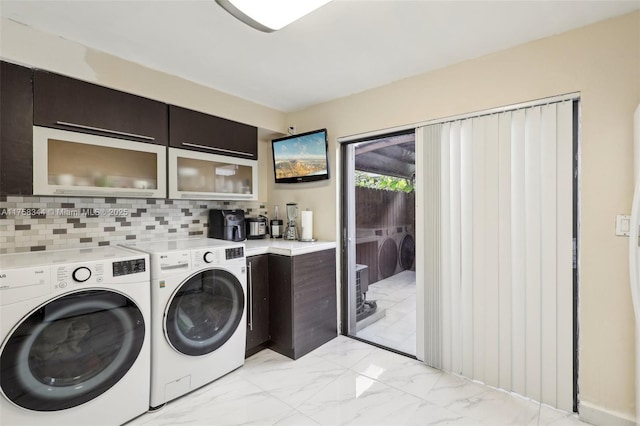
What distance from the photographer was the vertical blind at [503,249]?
5.80ft

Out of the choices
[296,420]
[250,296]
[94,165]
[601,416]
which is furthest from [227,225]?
[601,416]

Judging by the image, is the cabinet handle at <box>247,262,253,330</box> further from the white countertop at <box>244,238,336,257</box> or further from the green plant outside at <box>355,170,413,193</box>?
the green plant outside at <box>355,170,413,193</box>

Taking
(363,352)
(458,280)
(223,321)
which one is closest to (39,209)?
(223,321)

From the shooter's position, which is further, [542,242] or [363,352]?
[363,352]

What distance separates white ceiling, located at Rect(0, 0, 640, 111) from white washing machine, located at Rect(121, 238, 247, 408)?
1.34m

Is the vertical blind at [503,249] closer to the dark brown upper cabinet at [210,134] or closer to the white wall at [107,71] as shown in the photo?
the dark brown upper cabinet at [210,134]

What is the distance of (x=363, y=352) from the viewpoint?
2521 millimetres

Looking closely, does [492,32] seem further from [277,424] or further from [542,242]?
[277,424]

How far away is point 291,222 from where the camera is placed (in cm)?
308

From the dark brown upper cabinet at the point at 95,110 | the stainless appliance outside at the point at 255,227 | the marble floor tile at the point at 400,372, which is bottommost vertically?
the marble floor tile at the point at 400,372

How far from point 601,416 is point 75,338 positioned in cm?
288

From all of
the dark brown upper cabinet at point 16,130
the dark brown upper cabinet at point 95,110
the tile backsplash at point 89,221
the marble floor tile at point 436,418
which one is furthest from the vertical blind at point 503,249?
the dark brown upper cabinet at point 16,130

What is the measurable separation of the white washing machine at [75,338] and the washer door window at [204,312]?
175mm

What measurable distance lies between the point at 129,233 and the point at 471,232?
103 inches
